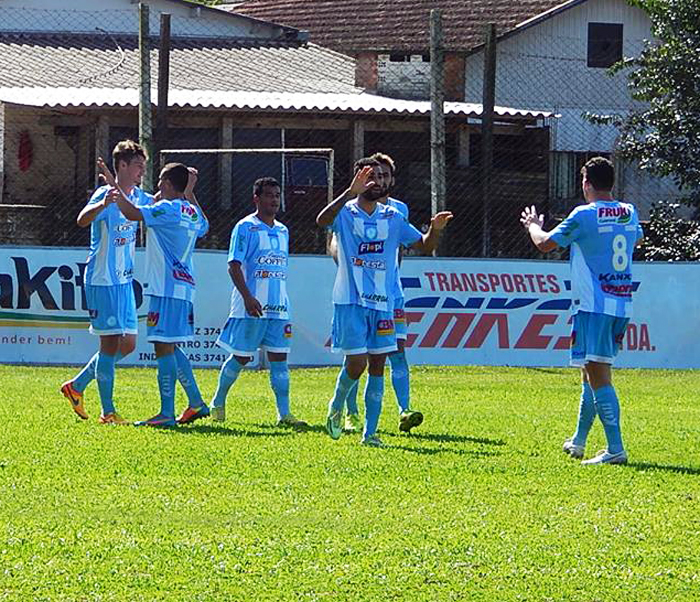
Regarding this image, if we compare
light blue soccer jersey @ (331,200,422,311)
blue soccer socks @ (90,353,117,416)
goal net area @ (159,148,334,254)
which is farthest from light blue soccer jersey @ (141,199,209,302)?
goal net area @ (159,148,334,254)

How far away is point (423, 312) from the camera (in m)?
19.1

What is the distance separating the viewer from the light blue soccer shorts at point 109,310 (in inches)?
480

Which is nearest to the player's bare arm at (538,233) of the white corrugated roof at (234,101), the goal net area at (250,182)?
the goal net area at (250,182)

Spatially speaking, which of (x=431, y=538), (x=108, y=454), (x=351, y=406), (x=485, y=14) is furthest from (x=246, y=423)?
(x=485, y=14)

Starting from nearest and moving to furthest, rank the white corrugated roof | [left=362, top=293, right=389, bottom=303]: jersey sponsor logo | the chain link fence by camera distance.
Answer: [left=362, top=293, right=389, bottom=303]: jersey sponsor logo, the chain link fence, the white corrugated roof

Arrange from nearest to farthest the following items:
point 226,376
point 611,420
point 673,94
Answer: point 611,420 → point 226,376 → point 673,94

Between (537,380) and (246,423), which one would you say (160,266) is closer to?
(246,423)

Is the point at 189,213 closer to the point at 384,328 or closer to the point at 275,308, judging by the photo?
the point at 275,308

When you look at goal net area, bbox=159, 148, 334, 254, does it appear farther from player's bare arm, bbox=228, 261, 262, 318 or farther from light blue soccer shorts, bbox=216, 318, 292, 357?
player's bare arm, bbox=228, 261, 262, 318

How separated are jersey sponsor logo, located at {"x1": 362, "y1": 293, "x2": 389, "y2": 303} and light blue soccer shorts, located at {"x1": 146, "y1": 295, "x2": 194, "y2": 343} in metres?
1.77

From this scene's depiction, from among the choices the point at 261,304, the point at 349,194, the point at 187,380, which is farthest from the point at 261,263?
the point at 349,194

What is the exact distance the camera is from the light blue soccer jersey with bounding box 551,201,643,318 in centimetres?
1048

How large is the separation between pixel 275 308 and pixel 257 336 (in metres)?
0.28

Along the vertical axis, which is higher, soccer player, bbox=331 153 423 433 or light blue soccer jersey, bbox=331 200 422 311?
light blue soccer jersey, bbox=331 200 422 311
